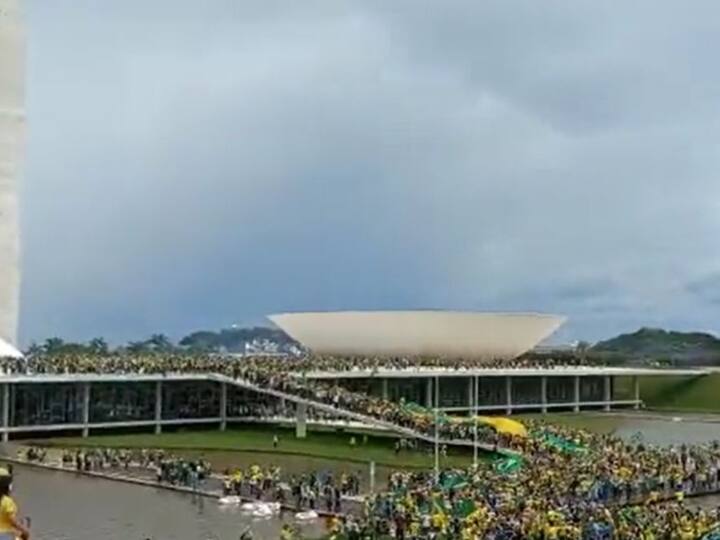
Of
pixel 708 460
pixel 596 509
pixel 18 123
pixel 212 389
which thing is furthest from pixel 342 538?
pixel 18 123

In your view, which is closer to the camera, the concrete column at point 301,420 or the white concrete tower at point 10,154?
the concrete column at point 301,420

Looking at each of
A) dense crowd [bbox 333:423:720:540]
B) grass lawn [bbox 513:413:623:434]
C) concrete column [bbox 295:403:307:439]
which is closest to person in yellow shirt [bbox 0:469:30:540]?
dense crowd [bbox 333:423:720:540]

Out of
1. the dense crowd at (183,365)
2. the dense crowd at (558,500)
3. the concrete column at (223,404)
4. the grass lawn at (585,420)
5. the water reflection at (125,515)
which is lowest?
the water reflection at (125,515)

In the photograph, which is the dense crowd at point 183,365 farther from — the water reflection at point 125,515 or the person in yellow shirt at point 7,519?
the person in yellow shirt at point 7,519

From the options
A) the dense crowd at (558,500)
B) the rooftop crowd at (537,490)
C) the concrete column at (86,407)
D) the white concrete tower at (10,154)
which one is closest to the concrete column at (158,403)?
the concrete column at (86,407)

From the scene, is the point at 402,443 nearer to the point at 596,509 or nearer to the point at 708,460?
the point at 708,460

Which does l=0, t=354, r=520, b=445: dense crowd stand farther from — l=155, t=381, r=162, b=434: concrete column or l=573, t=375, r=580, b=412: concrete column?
l=573, t=375, r=580, b=412: concrete column

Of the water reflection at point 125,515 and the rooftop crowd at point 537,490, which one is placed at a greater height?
the rooftop crowd at point 537,490
